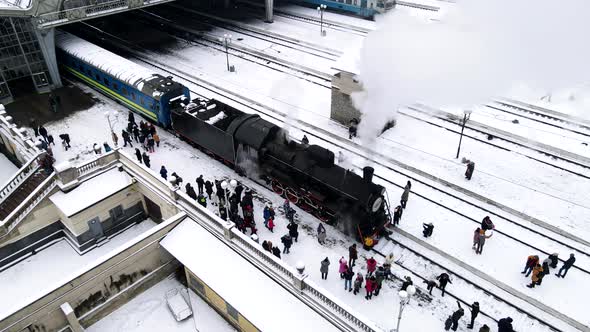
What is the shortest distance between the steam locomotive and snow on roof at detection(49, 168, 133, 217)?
184 inches

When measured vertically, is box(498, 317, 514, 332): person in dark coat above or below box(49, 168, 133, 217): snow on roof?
below

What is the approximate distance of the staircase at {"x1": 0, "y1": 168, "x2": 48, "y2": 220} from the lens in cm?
1836

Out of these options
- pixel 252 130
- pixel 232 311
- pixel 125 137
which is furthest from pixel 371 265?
pixel 125 137

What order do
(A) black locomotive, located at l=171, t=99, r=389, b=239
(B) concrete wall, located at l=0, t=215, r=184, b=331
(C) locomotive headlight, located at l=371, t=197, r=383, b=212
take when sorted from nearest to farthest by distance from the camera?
1. (B) concrete wall, located at l=0, t=215, r=184, b=331
2. (C) locomotive headlight, located at l=371, t=197, r=383, b=212
3. (A) black locomotive, located at l=171, t=99, r=389, b=239

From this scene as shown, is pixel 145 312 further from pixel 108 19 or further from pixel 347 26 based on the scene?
pixel 108 19

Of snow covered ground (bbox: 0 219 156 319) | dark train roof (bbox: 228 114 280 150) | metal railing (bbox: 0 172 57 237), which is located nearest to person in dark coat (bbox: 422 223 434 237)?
dark train roof (bbox: 228 114 280 150)

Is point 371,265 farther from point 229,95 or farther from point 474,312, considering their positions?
point 229,95

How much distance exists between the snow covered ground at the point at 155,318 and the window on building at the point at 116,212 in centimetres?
426

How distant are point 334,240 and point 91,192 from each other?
10.3 m

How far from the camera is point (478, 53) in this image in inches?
554

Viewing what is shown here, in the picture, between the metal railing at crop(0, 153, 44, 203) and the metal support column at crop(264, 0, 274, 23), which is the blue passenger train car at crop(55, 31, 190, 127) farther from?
the metal support column at crop(264, 0, 274, 23)

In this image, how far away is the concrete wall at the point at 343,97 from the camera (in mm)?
22766

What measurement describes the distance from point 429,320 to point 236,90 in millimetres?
19945

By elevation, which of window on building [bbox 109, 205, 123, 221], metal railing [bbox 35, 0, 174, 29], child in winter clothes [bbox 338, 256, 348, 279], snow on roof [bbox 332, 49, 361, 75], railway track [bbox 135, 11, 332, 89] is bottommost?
window on building [bbox 109, 205, 123, 221]
